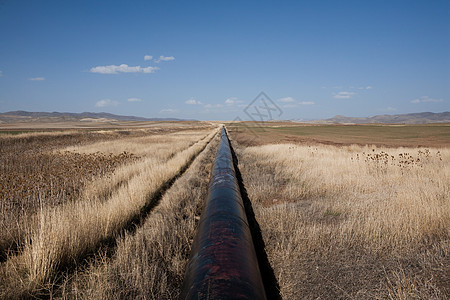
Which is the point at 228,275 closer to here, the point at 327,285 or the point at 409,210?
the point at 327,285

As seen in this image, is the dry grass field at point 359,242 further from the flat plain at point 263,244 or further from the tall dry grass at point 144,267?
the tall dry grass at point 144,267

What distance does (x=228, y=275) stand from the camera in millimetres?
1800

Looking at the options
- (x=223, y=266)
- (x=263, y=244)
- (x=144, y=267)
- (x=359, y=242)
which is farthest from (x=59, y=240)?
(x=359, y=242)

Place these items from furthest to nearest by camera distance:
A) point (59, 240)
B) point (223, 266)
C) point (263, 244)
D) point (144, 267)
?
point (263, 244) < point (59, 240) < point (144, 267) < point (223, 266)

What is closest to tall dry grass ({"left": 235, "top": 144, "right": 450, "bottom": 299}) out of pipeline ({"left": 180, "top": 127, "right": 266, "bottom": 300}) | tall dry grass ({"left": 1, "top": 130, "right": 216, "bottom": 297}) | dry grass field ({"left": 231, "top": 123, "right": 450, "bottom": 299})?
dry grass field ({"left": 231, "top": 123, "right": 450, "bottom": 299})

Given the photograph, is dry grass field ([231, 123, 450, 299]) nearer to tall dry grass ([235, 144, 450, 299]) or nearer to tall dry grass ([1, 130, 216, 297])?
tall dry grass ([235, 144, 450, 299])

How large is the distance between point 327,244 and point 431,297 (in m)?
1.37

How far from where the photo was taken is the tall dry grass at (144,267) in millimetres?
2506

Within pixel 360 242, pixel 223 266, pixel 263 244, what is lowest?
pixel 263 244

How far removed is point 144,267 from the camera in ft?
9.26

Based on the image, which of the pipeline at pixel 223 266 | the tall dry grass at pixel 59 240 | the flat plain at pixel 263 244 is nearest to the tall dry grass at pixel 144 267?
the flat plain at pixel 263 244

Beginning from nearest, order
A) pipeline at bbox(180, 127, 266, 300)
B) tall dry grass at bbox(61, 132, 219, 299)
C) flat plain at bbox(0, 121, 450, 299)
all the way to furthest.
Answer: pipeline at bbox(180, 127, 266, 300) < tall dry grass at bbox(61, 132, 219, 299) < flat plain at bbox(0, 121, 450, 299)

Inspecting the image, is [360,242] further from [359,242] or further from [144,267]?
[144,267]

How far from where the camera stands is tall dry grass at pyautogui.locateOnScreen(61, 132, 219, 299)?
8.22 feet
